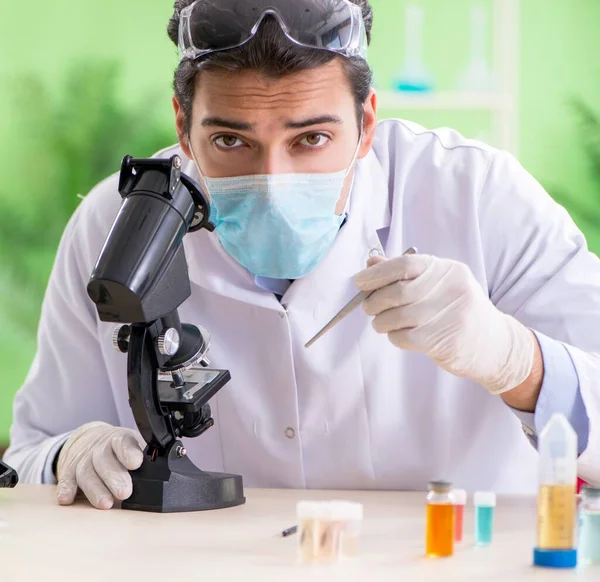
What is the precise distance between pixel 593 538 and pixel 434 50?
3.07 metres

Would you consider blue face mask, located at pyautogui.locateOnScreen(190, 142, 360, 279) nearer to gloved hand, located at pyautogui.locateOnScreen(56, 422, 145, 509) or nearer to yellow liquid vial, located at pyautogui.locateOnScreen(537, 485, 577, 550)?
gloved hand, located at pyautogui.locateOnScreen(56, 422, 145, 509)

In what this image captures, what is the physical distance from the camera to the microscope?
133 centimetres

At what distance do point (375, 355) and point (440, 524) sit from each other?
0.74 meters

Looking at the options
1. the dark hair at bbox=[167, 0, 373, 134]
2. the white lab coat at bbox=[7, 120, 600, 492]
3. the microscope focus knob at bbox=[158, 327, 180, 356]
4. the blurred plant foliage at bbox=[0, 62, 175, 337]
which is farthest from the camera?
the blurred plant foliage at bbox=[0, 62, 175, 337]

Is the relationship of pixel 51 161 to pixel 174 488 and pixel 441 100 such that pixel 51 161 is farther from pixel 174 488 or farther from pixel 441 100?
pixel 174 488

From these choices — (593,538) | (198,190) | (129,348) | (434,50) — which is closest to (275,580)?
(593,538)

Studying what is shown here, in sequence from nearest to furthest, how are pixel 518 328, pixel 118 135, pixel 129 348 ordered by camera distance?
pixel 129 348 → pixel 518 328 → pixel 118 135

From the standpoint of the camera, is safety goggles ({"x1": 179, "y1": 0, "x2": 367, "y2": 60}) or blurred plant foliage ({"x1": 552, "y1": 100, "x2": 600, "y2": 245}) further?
blurred plant foliage ({"x1": 552, "y1": 100, "x2": 600, "y2": 245})

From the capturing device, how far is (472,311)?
150 centimetres

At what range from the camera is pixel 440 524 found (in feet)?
3.85

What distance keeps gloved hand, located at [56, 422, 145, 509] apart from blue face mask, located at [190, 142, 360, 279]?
16.6 inches

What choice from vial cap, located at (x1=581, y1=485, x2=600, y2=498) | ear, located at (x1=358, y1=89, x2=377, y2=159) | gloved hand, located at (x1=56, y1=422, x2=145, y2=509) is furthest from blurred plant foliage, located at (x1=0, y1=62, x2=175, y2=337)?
vial cap, located at (x1=581, y1=485, x2=600, y2=498)

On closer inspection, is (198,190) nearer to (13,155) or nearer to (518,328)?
(518,328)

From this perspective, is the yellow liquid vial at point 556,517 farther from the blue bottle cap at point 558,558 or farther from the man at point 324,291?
the man at point 324,291
